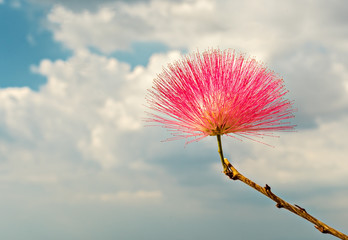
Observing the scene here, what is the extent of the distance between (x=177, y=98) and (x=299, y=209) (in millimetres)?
1919

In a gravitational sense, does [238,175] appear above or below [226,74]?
below

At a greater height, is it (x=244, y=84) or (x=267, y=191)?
(x=244, y=84)

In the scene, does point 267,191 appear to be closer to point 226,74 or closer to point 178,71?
point 226,74

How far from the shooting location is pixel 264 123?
11.7 ft

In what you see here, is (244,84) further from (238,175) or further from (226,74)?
(238,175)

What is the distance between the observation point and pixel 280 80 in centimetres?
352

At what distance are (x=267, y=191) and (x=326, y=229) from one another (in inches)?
29.9

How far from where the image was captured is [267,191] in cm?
315

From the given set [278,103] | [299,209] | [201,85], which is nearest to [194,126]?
[201,85]

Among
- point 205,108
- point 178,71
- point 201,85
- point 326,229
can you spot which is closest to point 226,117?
point 205,108

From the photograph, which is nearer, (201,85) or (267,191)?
(267,191)

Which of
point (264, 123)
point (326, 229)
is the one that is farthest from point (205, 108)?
point (326, 229)

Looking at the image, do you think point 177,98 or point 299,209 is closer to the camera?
point 299,209

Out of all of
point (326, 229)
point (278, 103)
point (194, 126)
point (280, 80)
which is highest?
point (280, 80)
